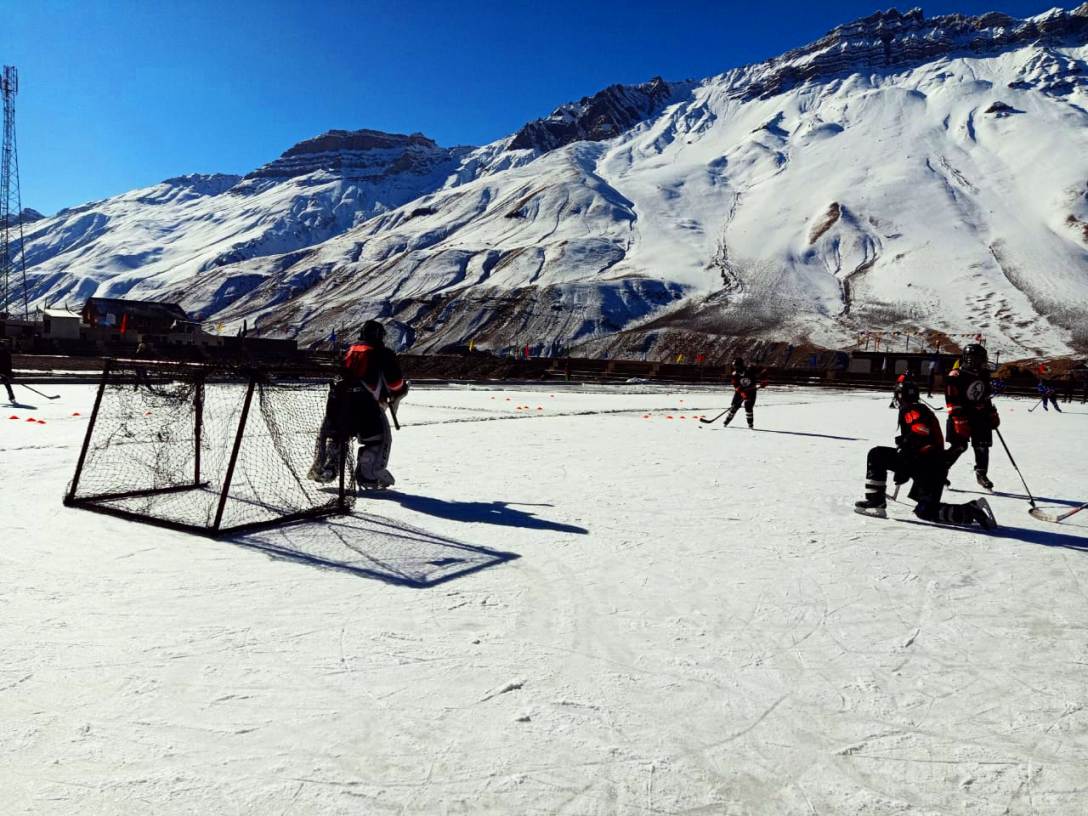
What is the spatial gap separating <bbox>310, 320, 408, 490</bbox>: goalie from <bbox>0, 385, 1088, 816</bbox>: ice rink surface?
32.0 inches

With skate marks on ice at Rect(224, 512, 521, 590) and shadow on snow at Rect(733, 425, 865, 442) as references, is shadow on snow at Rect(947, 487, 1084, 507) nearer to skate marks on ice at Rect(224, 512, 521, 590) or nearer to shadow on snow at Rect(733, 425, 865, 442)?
shadow on snow at Rect(733, 425, 865, 442)

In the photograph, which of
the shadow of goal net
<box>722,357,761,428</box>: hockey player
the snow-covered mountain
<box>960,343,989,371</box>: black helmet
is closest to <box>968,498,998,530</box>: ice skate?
<box>960,343,989,371</box>: black helmet

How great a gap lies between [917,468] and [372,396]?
5521 millimetres

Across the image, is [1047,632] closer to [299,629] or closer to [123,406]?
[299,629]

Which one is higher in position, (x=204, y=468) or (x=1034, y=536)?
(x=1034, y=536)

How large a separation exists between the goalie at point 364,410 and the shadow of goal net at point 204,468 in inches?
5.0

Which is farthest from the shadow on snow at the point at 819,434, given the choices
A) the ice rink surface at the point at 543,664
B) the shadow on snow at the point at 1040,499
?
the ice rink surface at the point at 543,664

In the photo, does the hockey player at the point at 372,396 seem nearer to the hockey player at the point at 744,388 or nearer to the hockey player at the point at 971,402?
the hockey player at the point at 971,402

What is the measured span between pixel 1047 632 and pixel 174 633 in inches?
194

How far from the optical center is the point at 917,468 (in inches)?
290

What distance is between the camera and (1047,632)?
4398 mm

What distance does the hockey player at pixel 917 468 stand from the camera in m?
7.25

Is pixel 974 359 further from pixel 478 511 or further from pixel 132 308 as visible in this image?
pixel 132 308

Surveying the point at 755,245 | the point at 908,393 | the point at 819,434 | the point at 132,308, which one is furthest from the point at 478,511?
the point at 755,245
